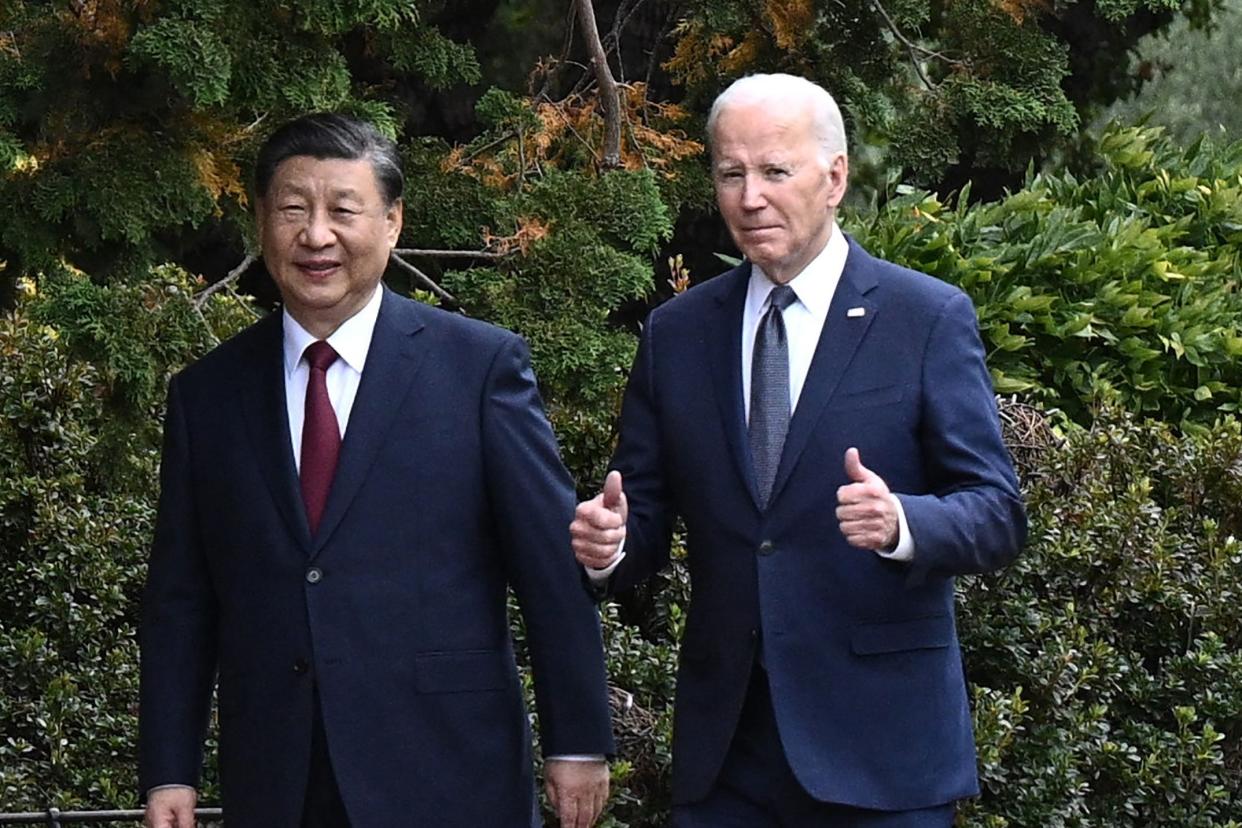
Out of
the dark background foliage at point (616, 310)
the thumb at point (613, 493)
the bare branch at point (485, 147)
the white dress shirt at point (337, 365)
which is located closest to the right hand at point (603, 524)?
the thumb at point (613, 493)

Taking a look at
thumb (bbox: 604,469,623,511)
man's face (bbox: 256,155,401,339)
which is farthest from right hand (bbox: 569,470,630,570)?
man's face (bbox: 256,155,401,339)

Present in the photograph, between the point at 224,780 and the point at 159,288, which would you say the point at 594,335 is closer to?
the point at 159,288

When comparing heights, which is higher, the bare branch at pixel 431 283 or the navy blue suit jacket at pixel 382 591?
the bare branch at pixel 431 283

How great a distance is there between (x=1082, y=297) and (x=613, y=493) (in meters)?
4.49

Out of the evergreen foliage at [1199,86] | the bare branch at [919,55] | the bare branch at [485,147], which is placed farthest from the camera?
the evergreen foliage at [1199,86]

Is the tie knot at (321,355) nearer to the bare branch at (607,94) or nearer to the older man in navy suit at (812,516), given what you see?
the older man in navy suit at (812,516)

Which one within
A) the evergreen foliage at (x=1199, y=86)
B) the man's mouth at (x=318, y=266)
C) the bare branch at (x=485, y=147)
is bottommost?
the man's mouth at (x=318, y=266)

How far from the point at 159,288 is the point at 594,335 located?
1069 millimetres

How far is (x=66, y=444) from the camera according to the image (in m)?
6.75

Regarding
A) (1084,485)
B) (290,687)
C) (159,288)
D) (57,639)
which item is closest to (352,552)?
(290,687)

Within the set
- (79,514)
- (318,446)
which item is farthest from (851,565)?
(79,514)

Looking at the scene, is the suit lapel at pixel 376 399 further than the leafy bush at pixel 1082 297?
No

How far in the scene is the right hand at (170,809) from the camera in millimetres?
3914

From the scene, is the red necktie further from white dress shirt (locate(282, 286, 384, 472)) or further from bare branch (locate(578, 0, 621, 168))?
bare branch (locate(578, 0, 621, 168))
